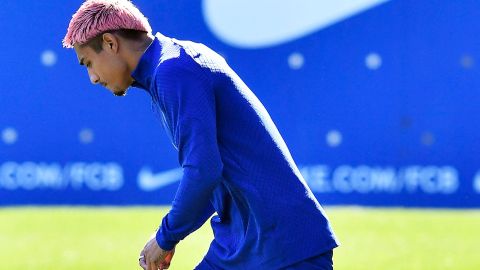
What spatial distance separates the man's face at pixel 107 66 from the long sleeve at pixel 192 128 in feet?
0.76

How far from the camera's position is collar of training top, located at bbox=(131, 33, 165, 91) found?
3.20 metres

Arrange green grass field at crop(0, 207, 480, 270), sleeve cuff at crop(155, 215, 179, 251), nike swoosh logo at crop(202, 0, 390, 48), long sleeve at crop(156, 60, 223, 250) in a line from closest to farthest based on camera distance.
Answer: long sleeve at crop(156, 60, 223, 250) < sleeve cuff at crop(155, 215, 179, 251) < green grass field at crop(0, 207, 480, 270) < nike swoosh logo at crop(202, 0, 390, 48)

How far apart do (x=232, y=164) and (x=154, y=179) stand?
22.9ft

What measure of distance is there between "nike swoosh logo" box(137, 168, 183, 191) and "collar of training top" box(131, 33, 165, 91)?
22.3ft

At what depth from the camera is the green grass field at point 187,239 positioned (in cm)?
745

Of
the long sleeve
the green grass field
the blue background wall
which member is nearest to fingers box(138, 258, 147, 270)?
the long sleeve

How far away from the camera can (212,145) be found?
3.06 m

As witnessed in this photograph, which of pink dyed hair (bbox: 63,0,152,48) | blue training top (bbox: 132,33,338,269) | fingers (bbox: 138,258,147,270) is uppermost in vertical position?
pink dyed hair (bbox: 63,0,152,48)

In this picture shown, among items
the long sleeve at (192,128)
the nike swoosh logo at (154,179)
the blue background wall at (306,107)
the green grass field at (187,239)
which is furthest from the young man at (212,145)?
the nike swoosh logo at (154,179)

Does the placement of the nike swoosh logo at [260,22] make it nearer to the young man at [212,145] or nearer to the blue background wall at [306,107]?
the blue background wall at [306,107]

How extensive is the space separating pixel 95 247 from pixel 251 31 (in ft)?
9.60

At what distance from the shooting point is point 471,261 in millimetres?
7461

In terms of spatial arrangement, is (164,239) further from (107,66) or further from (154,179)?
(154,179)

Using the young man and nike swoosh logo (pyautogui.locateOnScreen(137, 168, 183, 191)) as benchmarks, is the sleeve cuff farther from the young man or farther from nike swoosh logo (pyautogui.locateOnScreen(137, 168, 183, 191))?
nike swoosh logo (pyautogui.locateOnScreen(137, 168, 183, 191))
